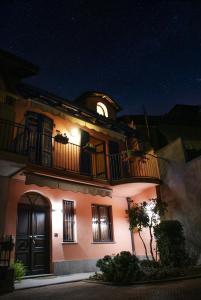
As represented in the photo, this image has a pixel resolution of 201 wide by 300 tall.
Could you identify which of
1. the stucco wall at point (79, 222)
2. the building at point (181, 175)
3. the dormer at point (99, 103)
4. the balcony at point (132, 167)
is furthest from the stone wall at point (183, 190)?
the dormer at point (99, 103)

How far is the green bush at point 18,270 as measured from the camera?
31.8ft

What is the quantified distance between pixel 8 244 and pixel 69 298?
314 centimetres

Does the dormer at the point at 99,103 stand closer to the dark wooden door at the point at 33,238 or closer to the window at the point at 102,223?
the window at the point at 102,223

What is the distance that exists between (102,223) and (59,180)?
14.9 feet

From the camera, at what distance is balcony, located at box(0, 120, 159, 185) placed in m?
10.5

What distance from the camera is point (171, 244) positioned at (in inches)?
431

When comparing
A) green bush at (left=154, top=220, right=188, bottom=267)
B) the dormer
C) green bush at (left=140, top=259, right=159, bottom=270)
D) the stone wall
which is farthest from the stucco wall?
the dormer

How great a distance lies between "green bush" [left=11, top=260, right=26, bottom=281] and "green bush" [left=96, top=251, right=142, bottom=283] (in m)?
3.26

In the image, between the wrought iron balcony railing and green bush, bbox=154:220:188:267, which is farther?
the wrought iron balcony railing

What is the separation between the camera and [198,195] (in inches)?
475

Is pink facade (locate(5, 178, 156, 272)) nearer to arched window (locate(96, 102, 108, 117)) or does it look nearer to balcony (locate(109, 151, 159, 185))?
balcony (locate(109, 151, 159, 185))

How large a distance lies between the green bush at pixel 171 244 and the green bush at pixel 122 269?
241 cm

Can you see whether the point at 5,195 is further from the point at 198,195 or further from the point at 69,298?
the point at 198,195

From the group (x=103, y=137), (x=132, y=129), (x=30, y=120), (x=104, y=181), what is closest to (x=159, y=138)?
(x=132, y=129)
